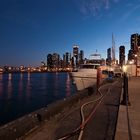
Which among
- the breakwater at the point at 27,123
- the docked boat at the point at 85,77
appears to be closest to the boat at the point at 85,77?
the docked boat at the point at 85,77

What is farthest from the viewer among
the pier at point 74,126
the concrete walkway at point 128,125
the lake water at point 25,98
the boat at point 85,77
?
the boat at point 85,77

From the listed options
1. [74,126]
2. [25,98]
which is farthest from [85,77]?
[74,126]

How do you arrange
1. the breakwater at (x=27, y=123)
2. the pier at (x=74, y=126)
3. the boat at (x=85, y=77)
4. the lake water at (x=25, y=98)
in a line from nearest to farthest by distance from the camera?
the breakwater at (x=27, y=123) → the pier at (x=74, y=126) → the lake water at (x=25, y=98) → the boat at (x=85, y=77)

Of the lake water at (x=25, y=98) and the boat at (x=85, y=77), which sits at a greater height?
the boat at (x=85, y=77)

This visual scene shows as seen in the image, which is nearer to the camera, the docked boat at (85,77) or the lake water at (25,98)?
the lake water at (25,98)

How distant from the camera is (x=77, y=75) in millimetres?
35906

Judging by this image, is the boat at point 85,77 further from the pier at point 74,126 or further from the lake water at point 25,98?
the pier at point 74,126

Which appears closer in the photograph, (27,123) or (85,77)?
(27,123)

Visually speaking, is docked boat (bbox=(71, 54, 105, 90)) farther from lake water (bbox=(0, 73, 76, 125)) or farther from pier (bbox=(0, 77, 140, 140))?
pier (bbox=(0, 77, 140, 140))

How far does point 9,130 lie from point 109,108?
232 inches

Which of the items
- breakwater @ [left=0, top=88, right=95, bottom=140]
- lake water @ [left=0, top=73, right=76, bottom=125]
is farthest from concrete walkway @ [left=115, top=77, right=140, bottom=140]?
lake water @ [left=0, top=73, right=76, bottom=125]

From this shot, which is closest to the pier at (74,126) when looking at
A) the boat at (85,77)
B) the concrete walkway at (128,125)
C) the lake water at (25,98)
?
the concrete walkway at (128,125)

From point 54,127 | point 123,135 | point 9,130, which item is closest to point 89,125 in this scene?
point 54,127

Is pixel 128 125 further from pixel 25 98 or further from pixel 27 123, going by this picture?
pixel 25 98
